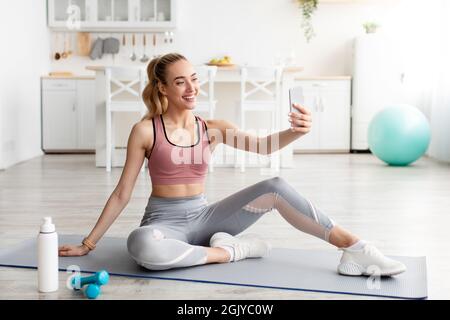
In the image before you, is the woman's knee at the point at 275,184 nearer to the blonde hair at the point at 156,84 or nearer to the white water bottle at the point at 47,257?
the blonde hair at the point at 156,84

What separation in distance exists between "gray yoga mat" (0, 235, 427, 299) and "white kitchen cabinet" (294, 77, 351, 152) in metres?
5.05

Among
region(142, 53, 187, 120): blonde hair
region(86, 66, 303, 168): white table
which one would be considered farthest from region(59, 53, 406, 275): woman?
region(86, 66, 303, 168): white table

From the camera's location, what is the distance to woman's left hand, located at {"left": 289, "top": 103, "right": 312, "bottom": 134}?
88.1 inches

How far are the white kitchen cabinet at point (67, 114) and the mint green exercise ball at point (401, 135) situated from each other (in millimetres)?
3144

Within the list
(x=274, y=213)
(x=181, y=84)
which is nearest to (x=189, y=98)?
(x=181, y=84)

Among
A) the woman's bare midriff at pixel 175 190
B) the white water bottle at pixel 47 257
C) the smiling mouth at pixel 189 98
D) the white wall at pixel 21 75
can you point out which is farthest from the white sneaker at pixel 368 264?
the white wall at pixel 21 75

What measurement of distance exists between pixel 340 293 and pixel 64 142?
591 centimetres

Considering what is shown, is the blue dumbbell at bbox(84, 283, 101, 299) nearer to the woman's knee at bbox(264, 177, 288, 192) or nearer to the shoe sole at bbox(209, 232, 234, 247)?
the shoe sole at bbox(209, 232, 234, 247)

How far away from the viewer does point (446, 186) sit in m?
4.96

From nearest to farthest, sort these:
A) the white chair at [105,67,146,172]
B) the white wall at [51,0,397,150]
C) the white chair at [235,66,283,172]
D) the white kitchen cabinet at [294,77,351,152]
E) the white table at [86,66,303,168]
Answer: the white chair at [105,67,146,172] < the white chair at [235,66,283,172] < the white table at [86,66,303,168] < the white kitchen cabinet at [294,77,351,152] < the white wall at [51,0,397,150]

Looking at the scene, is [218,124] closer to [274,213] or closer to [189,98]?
[189,98]

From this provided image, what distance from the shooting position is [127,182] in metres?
2.46

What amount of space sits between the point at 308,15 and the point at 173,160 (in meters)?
5.79

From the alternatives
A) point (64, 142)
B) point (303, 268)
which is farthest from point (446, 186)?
point (64, 142)
